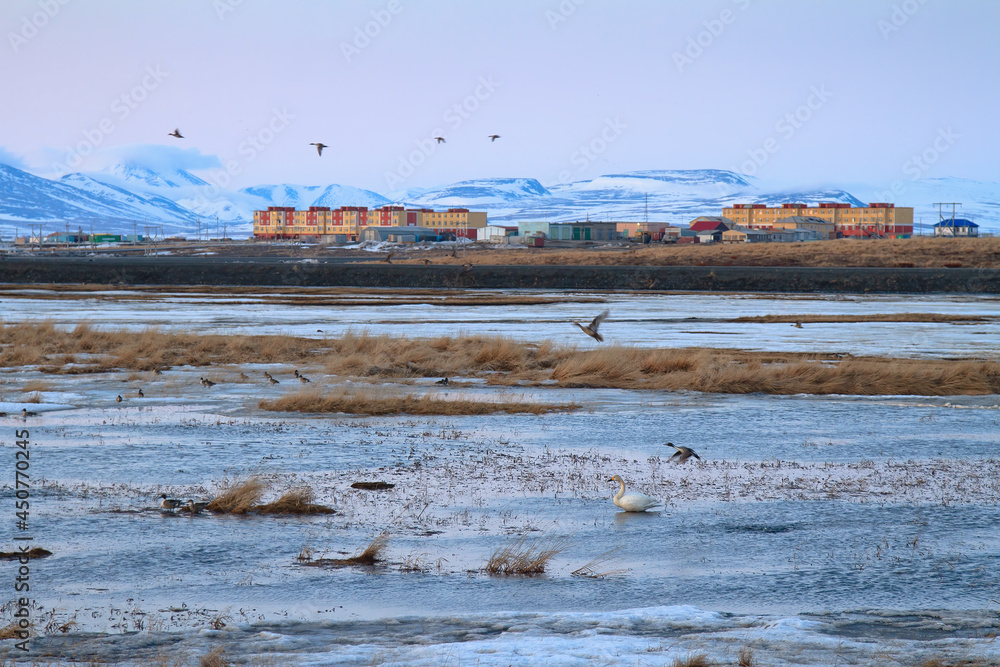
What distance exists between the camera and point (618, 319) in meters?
34.3

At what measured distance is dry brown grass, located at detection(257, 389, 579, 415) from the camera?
15195 millimetres

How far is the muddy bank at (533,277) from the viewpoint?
57.8 meters

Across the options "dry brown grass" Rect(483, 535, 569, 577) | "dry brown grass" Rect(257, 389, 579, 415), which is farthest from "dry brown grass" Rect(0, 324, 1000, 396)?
"dry brown grass" Rect(483, 535, 569, 577)

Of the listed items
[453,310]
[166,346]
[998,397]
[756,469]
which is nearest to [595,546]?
[756,469]

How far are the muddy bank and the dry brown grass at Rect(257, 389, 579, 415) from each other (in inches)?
1752

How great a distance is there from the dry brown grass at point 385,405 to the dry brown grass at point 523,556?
6988 millimetres

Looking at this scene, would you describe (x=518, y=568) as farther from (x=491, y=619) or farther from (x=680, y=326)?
(x=680, y=326)

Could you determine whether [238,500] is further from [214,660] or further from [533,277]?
[533,277]

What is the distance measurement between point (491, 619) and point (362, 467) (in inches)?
190

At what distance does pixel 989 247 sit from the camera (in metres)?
85.0

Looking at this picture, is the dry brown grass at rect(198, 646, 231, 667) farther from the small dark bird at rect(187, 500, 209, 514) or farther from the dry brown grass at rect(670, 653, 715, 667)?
the small dark bird at rect(187, 500, 209, 514)

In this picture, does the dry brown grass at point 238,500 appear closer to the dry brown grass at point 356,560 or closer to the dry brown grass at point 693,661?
the dry brown grass at point 356,560

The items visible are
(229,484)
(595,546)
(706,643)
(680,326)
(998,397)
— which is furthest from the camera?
(680,326)

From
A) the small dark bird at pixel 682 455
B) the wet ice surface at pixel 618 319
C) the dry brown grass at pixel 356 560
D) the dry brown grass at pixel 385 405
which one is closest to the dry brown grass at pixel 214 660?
the dry brown grass at pixel 356 560
